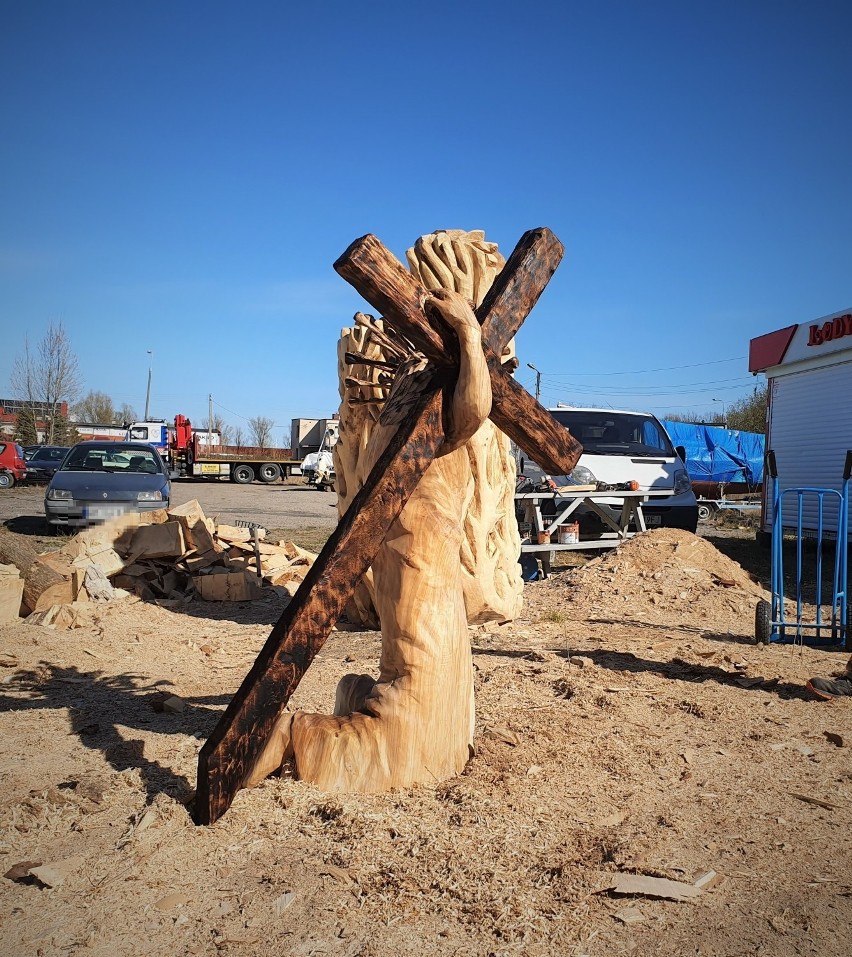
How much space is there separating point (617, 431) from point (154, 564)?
663 centimetres

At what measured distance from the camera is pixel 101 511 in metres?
11.5

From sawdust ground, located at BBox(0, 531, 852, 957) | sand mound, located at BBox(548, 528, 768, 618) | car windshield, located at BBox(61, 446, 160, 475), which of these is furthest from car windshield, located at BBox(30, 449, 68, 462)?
sawdust ground, located at BBox(0, 531, 852, 957)

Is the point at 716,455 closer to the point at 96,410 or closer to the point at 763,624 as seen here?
the point at 763,624

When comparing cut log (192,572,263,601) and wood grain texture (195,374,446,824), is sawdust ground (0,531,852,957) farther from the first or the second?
cut log (192,572,263,601)

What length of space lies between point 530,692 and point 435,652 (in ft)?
5.32

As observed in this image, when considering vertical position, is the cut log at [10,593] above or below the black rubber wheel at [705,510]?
below

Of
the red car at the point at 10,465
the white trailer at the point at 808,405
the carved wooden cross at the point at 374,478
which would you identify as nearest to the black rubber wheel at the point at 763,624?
the carved wooden cross at the point at 374,478

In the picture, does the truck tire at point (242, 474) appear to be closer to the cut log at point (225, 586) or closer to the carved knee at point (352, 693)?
the cut log at point (225, 586)

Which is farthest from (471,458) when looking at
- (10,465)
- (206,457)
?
(206,457)

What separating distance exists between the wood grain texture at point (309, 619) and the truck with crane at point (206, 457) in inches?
1149

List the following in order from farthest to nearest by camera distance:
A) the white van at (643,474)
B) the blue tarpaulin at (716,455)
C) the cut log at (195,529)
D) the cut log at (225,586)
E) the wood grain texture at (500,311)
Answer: the blue tarpaulin at (716,455), the white van at (643,474), the cut log at (195,529), the cut log at (225,586), the wood grain texture at (500,311)

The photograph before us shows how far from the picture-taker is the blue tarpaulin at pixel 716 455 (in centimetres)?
2539

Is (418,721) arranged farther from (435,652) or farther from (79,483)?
(79,483)

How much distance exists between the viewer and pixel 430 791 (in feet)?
9.49
